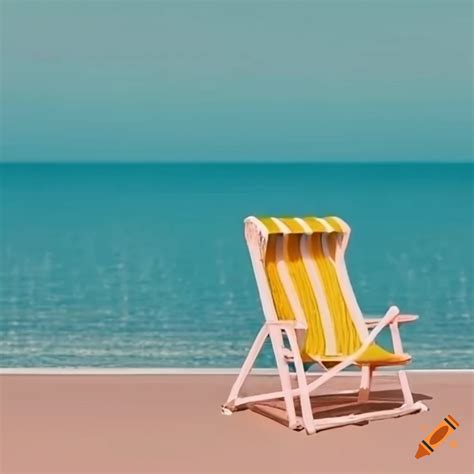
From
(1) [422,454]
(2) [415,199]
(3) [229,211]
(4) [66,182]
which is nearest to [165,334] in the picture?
(1) [422,454]

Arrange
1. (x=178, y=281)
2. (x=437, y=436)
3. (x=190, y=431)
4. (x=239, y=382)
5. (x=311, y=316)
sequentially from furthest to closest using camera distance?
(x=178, y=281)
(x=311, y=316)
(x=239, y=382)
(x=190, y=431)
(x=437, y=436)

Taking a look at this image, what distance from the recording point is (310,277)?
19.7 feet

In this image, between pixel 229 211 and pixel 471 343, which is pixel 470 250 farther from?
pixel 229 211

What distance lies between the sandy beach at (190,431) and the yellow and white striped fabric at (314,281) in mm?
331

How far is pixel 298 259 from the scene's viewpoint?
6.04 metres

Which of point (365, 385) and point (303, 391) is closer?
point (303, 391)

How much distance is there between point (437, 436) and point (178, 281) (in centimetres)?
1699

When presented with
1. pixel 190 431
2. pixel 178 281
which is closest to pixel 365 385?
pixel 190 431

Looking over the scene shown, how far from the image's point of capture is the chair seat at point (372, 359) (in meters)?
5.53

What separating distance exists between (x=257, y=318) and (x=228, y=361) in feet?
12.5

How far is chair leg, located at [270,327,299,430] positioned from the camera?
18.1 ft

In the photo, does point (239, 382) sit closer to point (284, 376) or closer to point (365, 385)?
point (284, 376)

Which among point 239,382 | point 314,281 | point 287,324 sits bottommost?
point 239,382

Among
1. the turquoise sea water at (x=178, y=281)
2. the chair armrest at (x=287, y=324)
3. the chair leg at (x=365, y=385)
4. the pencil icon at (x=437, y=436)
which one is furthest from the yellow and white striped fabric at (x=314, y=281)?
the turquoise sea water at (x=178, y=281)
